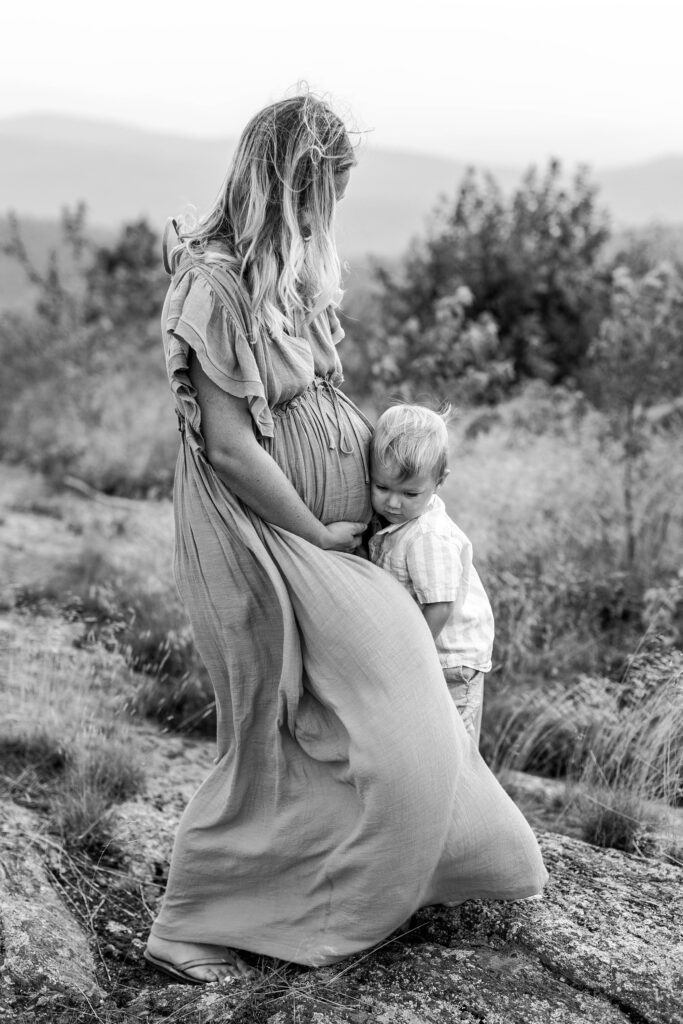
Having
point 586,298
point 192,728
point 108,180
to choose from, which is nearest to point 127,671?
point 192,728

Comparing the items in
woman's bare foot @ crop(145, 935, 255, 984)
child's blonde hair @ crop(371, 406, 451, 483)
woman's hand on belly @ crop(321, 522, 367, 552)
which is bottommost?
woman's bare foot @ crop(145, 935, 255, 984)

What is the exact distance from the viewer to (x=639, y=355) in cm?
614

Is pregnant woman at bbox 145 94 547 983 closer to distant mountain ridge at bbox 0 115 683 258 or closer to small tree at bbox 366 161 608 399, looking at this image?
small tree at bbox 366 161 608 399

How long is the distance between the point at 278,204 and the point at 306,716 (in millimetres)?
1280

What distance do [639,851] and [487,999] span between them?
998 mm

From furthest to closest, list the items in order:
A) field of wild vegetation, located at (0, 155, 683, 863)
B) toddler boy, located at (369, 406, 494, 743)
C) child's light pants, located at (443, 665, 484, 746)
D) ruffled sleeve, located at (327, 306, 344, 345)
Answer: field of wild vegetation, located at (0, 155, 683, 863) < ruffled sleeve, located at (327, 306, 344, 345) < child's light pants, located at (443, 665, 484, 746) < toddler boy, located at (369, 406, 494, 743)

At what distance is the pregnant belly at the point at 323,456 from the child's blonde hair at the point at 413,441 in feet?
0.36

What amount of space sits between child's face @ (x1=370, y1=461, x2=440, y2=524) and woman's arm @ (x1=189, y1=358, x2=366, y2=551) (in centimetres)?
19

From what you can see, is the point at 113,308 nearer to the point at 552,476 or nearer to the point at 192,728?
the point at 552,476

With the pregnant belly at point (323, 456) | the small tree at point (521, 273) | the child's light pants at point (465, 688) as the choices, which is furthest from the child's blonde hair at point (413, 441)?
the small tree at point (521, 273)

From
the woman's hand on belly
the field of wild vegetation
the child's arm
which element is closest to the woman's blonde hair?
the woman's hand on belly

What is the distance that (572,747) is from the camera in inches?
156

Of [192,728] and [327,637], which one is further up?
[327,637]

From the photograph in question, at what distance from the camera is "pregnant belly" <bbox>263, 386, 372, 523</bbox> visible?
262cm
